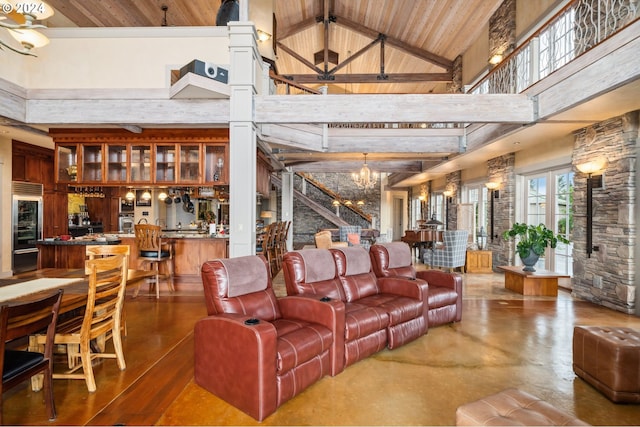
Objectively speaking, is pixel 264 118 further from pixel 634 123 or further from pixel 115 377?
pixel 634 123

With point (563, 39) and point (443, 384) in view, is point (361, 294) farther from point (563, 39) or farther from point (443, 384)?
point (563, 39)

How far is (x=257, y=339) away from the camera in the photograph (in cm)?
220

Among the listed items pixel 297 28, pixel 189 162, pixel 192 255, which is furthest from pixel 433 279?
pixel 297 28

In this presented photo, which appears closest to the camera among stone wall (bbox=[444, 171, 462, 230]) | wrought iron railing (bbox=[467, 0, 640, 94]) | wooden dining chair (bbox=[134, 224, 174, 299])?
wrought iron railing (bbox=[467, 0, 640, 94])

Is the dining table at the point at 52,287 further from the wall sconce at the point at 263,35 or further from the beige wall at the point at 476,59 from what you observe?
the beige wall at the point at 476,59

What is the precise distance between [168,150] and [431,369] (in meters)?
5.29

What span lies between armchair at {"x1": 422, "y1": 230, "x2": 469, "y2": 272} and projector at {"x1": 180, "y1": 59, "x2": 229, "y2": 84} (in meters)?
5.26

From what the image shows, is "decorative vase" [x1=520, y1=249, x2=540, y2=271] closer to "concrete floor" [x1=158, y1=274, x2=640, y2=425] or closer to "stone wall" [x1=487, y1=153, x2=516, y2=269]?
"concrete floor" [x1=158, y1=274, x2=640, y2=425]

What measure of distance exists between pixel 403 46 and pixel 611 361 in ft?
31.1

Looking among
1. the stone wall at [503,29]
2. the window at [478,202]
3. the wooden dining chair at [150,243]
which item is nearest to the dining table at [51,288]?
the wooden dining chair at [150,243]

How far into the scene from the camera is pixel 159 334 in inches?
151

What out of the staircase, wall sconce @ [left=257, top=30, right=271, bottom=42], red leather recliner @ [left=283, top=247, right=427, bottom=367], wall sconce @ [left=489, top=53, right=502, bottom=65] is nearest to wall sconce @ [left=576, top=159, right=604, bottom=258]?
wall sconce @ [left=489, top=53, right=502, bottom=65]

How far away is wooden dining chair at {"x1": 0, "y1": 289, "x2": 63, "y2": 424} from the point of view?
1.83m

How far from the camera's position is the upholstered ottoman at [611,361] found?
2.46 meters
